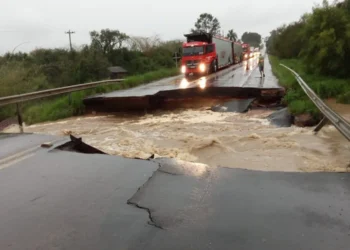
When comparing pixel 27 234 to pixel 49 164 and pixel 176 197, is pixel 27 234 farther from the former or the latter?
pixel 49 164

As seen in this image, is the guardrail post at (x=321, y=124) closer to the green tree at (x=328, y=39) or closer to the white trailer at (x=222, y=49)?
the green tree at (x=328, y=39)

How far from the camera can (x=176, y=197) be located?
11.1ft

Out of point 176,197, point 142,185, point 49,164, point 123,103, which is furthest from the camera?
point 123,103

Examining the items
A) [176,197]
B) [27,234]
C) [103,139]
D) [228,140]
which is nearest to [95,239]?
[27,234]

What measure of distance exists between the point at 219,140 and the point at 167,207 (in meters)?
5.11

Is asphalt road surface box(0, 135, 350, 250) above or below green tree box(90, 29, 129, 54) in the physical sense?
below

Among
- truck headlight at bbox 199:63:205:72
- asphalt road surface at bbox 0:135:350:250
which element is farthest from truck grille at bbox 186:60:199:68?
asphalt road surface at bbox 0:135:350:250

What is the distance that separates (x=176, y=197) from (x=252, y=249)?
112 cm

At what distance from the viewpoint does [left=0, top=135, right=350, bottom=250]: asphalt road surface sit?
8.52 ft

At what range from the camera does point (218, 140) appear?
26.5 feet

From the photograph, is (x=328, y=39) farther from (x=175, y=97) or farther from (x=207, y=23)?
(x=207, y=23)

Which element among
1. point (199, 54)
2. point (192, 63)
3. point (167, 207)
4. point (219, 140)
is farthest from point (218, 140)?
point (199, 54)

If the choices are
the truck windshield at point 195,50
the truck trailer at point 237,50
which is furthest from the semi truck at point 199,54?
the truck trailer at point 237,50

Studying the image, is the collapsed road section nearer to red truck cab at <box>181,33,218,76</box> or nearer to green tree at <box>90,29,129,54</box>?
red truck cab at <box>181,33,218,76</box>
